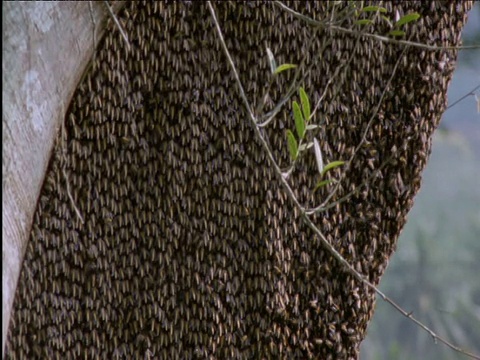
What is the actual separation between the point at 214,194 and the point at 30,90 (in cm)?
39

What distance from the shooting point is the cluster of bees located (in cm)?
116

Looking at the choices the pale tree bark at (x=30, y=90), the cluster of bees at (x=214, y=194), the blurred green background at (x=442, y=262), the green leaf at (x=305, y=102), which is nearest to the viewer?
the pale tree bark at (x=30, y=90)

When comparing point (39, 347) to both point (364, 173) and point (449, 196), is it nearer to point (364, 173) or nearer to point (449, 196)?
point (364, 173)

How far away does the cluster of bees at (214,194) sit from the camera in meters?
1.16

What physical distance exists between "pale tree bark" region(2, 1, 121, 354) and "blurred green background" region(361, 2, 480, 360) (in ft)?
6.16

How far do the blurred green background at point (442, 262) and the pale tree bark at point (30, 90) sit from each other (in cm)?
188

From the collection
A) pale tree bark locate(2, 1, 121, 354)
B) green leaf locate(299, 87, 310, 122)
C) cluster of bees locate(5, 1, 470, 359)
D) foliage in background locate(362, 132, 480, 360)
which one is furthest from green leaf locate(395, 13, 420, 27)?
foliage in background locate(362, 132, 480, 360)

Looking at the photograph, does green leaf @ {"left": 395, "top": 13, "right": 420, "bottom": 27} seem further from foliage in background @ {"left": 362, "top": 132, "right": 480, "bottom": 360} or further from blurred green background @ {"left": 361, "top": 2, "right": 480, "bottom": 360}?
foliage in background @ {"left": 362, "top": 132, "right": 480, "bottom": 360}

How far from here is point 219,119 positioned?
1195 millimetres

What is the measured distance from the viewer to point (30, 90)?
2.99 ft

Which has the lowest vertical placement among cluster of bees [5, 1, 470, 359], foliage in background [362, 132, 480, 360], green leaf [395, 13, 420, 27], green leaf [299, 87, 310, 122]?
foliage in background [362, 132, 480, 360]

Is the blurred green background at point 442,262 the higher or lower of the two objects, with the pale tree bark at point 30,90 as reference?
lower

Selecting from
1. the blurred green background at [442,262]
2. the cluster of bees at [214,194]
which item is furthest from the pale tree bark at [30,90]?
the blurred green background at [442,262]

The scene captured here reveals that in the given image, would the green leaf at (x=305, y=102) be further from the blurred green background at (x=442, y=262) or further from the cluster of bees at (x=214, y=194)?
the blurred green background at (x=442, y=262)
